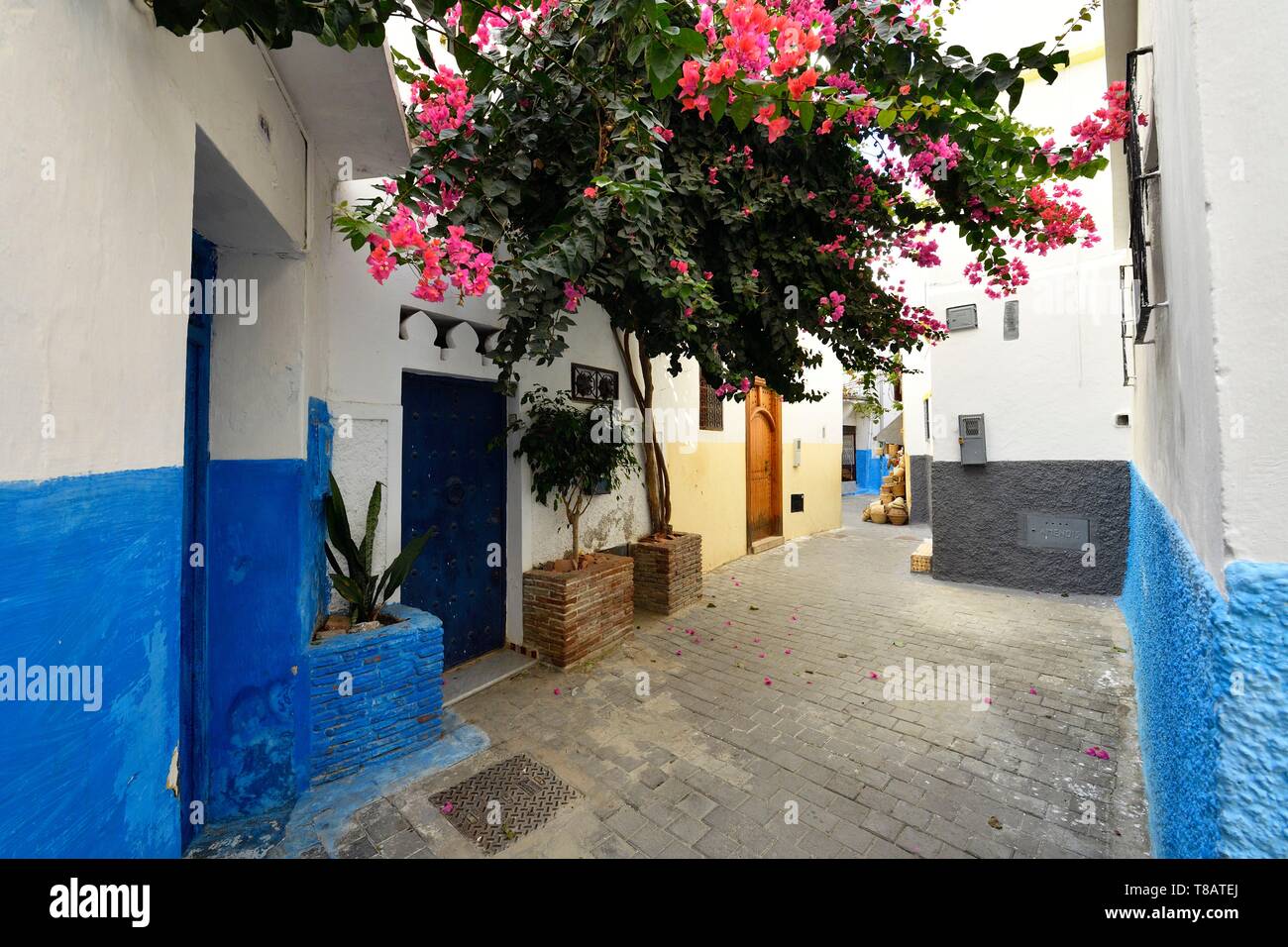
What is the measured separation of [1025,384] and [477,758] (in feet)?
24.7

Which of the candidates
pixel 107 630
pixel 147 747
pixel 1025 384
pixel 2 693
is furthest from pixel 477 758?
pixel 1025 384

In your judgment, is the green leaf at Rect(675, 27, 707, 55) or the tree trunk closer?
the green leaf at Rect(675, 27, 707, 55)

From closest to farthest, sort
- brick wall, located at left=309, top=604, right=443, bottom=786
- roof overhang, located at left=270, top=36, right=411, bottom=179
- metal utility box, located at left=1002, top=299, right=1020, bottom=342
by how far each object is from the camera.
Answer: roof overhang, located at left=270, top=36, right=411, bottom=179, brick wall, located at left=309, top=604, right=443, bottom=786, metal utility box, located at left=1002, top=299, right=1020, bottom=342

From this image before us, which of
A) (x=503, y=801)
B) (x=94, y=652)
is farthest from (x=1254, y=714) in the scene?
(x=503, y=801)

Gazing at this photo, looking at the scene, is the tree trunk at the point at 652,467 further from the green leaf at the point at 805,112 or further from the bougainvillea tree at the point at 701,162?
the green leaf at the point at 805,112

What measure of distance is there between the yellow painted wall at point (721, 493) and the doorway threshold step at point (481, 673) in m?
3.16

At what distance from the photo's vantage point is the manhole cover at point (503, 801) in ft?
8.55

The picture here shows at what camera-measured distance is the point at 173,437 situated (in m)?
1.62

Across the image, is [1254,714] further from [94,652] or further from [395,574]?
[395,574]

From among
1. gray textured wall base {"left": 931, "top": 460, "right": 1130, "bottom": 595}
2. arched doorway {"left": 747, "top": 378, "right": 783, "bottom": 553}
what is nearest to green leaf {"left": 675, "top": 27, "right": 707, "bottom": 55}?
gray textured wall base {"left": 931, "top": 460, "right": 1130, "bottom": 595}

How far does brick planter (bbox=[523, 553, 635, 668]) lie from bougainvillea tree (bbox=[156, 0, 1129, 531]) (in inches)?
81.9

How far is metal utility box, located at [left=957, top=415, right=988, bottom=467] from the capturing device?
23.0 ft

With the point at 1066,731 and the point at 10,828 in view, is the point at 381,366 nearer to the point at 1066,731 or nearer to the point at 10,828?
the point at 10,828

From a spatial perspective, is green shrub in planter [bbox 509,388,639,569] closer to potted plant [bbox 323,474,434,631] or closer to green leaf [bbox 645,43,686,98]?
potted plant [bbox 323,474,434,631]
